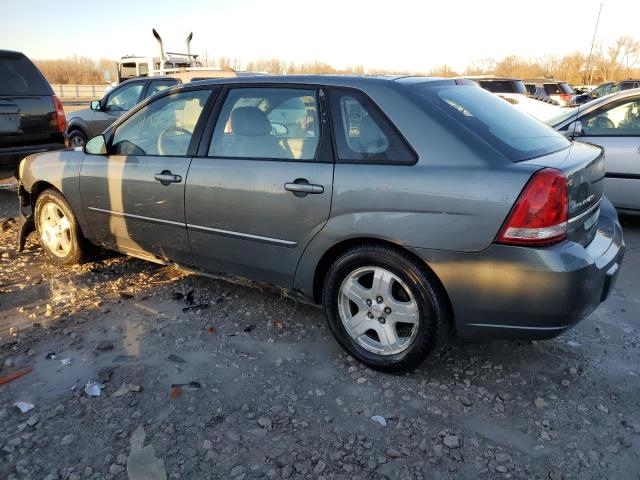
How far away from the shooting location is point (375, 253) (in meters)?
2.89

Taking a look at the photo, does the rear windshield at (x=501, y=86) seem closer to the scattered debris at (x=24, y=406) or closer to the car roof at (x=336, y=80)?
the car roof at (x=336, y=80)

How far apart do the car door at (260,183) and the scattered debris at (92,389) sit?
3.74 ft

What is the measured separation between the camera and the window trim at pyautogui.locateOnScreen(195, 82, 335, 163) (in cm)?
309

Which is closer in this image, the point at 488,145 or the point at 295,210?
the point at 488,145

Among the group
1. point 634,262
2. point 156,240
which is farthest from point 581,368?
point 156,240

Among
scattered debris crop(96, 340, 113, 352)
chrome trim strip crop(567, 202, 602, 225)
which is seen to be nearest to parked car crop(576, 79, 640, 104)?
chrome trim strip crop(567, 202, 602, 225)

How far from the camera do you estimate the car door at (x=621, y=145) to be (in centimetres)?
563

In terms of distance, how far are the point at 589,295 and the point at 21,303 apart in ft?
12.8

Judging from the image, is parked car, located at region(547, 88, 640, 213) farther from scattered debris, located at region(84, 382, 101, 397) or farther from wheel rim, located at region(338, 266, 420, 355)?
scattered debris, located at region(84, 382, 101, 397)

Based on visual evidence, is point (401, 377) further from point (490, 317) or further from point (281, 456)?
point (281, 456)

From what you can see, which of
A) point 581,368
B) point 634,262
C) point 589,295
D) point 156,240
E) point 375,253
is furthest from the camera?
point 634,262

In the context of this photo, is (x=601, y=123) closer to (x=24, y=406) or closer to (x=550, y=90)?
(x=24, y=406)

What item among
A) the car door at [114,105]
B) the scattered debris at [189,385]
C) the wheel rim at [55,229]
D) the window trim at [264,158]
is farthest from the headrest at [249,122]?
the car door at [114,105]

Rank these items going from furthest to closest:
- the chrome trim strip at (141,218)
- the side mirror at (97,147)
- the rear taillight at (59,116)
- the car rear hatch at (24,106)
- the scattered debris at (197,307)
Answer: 1. the rear taillight at (59,116)
2. the car rear hatch at (24,106)
3. the side mirror at (97,147)
4. the scattered debris at (197,307)
5. the chrome trim strip at (141,218)
